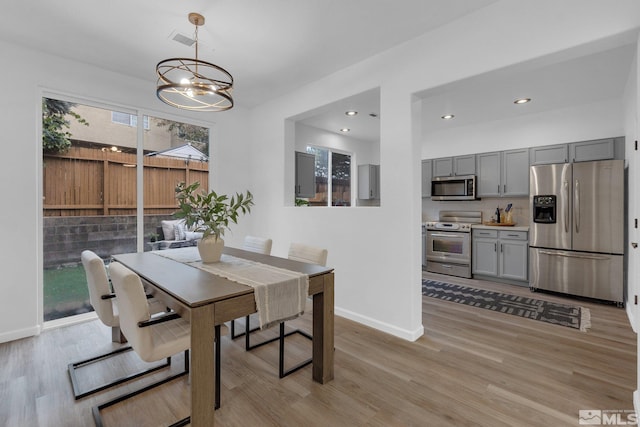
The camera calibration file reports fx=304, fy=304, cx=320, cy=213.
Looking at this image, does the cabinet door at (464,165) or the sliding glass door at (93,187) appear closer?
the sliding glass door at (93,187)

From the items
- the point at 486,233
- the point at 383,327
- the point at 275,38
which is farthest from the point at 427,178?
the point at 275,38

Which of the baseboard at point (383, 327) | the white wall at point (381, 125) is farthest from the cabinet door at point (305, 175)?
the baseboard at point (383, 327)

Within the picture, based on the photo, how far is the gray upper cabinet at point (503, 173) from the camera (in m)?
4.86

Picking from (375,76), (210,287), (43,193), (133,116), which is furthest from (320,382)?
(133,116)

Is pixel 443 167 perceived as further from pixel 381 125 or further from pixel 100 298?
pixel 100 298

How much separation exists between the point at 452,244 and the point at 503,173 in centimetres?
144

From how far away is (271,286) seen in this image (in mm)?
1785

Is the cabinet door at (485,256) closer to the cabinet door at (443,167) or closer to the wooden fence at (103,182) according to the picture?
the cabinet door at (443,167)

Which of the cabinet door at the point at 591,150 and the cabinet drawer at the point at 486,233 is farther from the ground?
the cabinet door at the point at 591,150

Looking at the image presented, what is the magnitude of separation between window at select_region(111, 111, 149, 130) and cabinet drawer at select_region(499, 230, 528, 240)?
5340 mm

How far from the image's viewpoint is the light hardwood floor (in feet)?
5.90

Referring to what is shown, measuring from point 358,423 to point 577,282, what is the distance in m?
3.91

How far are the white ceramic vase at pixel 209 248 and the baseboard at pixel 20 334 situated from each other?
2.05 m

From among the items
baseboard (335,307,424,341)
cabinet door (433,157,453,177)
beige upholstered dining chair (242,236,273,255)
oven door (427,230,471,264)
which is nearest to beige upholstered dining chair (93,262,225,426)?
beige upholstered dining chair (242,236,273,255)
